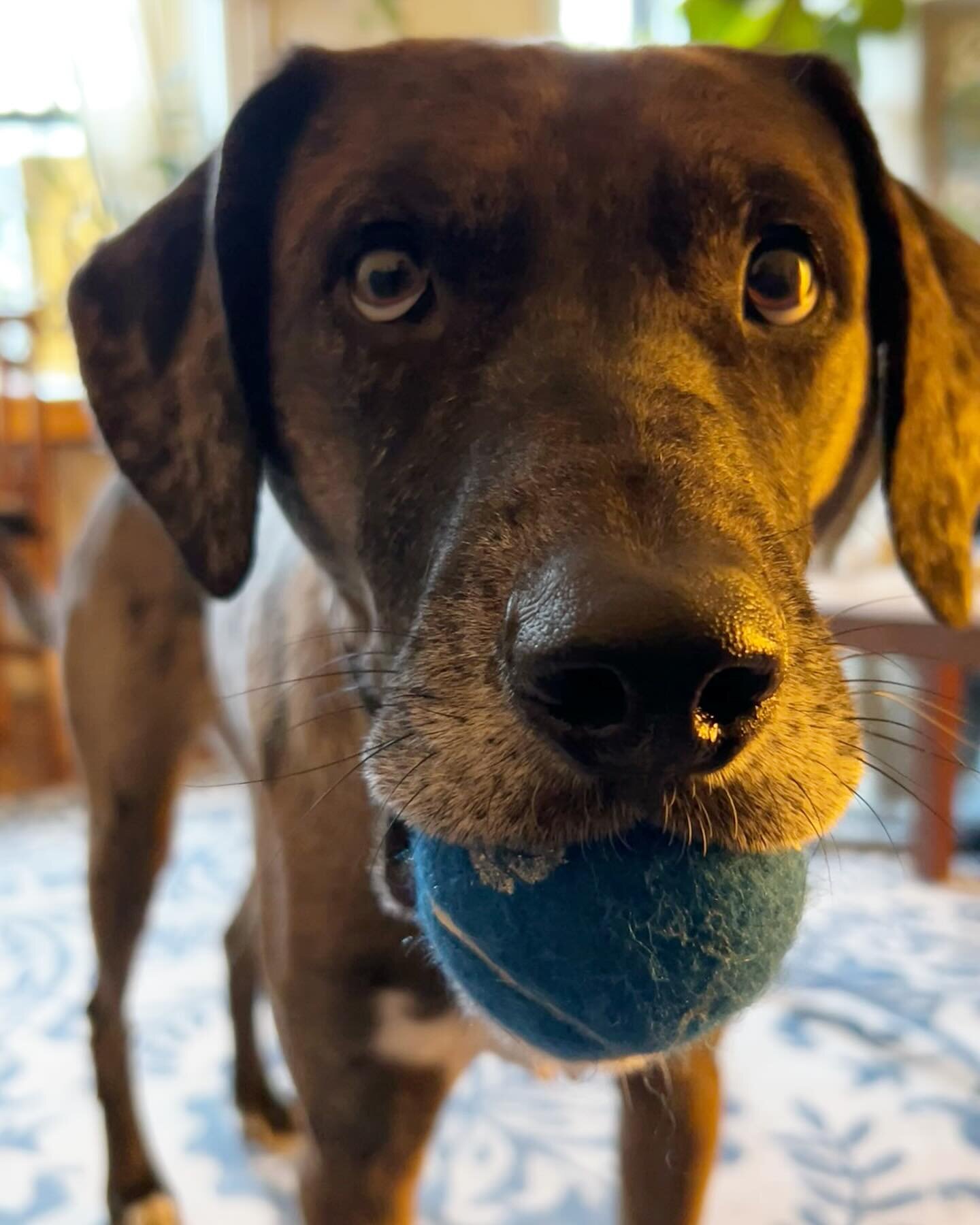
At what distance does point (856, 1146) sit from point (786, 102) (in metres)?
1.33

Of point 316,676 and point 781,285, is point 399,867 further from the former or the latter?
point 781,285

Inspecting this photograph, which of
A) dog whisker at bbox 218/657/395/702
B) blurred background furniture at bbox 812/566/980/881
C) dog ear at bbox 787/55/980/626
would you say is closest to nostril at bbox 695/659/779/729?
dog whisker at bbox 218/657/395/702

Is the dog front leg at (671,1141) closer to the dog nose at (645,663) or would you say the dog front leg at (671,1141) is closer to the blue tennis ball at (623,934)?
the blue tennis ball at (623,934)

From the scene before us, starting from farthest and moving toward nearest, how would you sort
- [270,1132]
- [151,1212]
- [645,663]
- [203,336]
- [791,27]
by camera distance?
[791,27] < [270,1132] < [151,1212] < [203,336] < [645,663]

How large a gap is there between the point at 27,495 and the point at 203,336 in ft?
8.46

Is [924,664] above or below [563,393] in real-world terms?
below

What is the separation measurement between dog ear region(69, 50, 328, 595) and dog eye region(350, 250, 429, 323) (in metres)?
0.15

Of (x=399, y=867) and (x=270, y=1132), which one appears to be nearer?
(x=399, y=867)

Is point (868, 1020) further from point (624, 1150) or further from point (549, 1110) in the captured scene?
point (624, 1150)

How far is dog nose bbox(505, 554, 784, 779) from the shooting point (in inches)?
20.6

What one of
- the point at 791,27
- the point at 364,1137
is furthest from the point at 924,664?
the point at 364,1137

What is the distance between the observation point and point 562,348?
75 centimetres

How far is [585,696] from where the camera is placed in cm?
55

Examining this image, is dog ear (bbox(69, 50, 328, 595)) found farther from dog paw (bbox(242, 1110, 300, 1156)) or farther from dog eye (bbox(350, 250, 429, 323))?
dog paw (bbox(242, 1110, 300, 1156))
